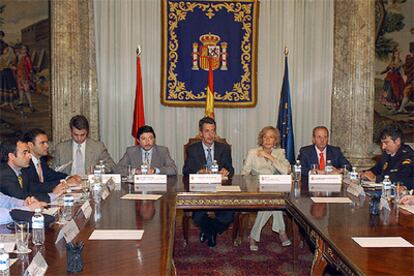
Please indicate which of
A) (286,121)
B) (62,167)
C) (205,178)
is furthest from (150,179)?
(286,121)

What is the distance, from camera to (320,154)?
525 cm

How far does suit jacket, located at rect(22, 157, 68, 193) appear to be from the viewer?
13.8 ft

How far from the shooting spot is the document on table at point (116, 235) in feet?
8.70

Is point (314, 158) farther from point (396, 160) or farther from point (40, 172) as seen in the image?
point (40, 172)

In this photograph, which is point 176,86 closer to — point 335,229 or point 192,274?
point 192,274

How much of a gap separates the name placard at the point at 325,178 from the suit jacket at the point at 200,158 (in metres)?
0.95

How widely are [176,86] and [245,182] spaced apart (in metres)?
3.06

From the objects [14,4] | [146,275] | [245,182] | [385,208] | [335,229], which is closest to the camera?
[146,275]

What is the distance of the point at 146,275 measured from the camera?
2076 mm

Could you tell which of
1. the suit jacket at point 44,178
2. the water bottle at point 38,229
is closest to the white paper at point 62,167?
the suit jacket at point 44,178

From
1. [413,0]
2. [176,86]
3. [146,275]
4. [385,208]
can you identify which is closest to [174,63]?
[176,86]

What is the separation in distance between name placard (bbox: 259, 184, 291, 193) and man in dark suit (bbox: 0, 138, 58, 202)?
168cm

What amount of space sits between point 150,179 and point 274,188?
1.09m

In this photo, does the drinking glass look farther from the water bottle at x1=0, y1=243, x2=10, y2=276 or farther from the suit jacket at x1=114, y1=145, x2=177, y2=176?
the suit jacket at x1=114, y1=145, x2=177, y2=176
